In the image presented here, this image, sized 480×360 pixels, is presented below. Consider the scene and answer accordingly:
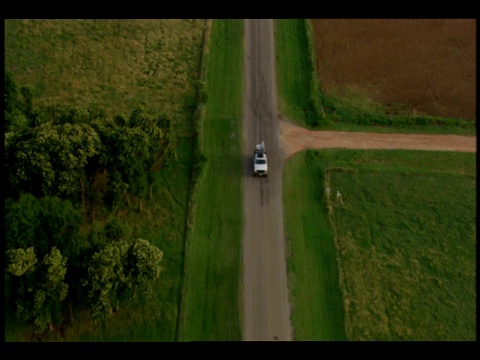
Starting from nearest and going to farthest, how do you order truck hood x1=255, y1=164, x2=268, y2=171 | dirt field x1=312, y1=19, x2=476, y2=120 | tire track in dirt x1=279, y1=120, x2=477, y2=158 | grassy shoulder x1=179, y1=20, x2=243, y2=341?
grassy shoulder x1=179, y1=20, x2=243, y2=341 < truck hood x1=255, y1=164, x2=268, y2=171 < tire track in dirt x1=279, y1=120, x2=477, y2=158 < dirt field x1=312, y1=19, x2=476, y2=120

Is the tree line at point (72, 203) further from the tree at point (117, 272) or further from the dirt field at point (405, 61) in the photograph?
the dirt field at point (405, 61)

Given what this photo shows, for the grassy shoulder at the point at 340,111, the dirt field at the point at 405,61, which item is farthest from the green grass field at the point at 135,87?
the dirt field at the point at 405,61

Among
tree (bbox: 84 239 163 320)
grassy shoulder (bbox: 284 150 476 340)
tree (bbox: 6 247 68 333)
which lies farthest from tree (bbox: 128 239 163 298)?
grassy shoulder (bbox: 284 150 476 340)

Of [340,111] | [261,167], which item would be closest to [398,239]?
[261,167]

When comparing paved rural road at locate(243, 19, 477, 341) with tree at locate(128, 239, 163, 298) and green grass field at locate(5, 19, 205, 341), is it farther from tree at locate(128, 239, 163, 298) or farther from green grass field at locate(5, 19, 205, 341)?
tree at locate(128, 239, 163, 298)

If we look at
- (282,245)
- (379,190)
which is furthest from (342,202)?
(282,245)

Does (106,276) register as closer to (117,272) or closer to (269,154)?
(117,272)

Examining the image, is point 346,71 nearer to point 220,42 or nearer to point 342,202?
point 220,42
